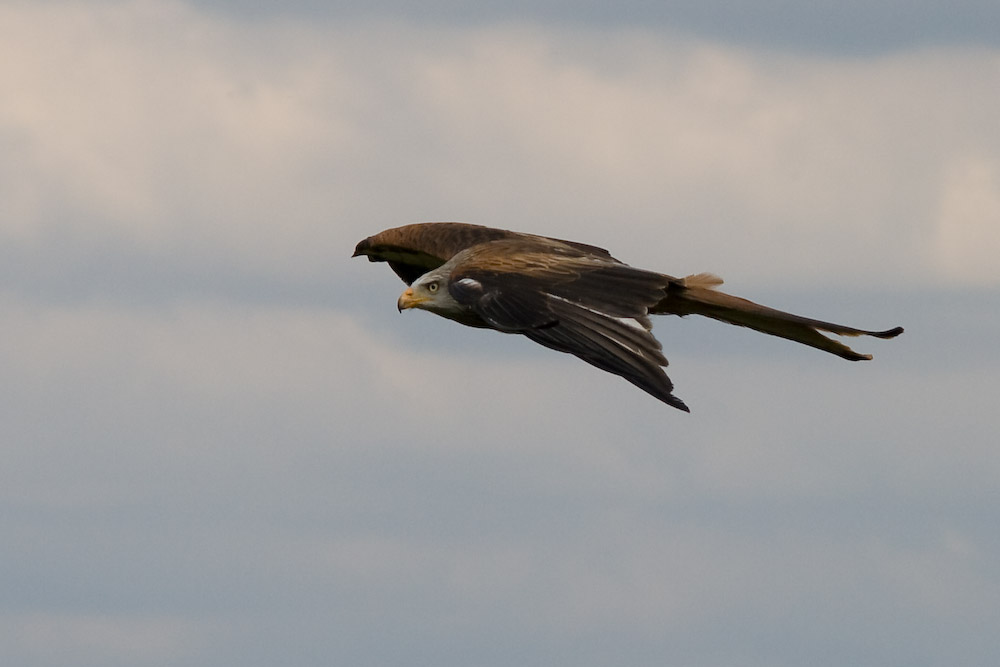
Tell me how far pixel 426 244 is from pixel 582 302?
5.47 meters

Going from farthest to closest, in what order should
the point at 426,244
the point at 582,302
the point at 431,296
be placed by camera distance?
1. the point at 426,244
2. the point at 431,296
3. the point at 582,302

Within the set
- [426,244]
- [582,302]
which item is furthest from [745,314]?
[426,244]

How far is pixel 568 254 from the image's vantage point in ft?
61.7

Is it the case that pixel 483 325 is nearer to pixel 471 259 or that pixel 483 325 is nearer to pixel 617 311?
pixel 471 259

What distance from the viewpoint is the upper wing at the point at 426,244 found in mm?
20422

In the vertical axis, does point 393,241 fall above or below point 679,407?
above

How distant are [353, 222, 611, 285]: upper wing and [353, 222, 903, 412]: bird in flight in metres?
0.04

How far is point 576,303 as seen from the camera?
54.5 feet

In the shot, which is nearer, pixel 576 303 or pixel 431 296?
pixel 576 303

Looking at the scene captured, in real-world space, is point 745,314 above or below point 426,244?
below

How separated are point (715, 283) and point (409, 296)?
307 cm

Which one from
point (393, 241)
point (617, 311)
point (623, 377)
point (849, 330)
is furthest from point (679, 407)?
point (393, 241)

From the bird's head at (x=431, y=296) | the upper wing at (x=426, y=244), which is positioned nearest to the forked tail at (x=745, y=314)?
the upper wing at (x=426, y=244)

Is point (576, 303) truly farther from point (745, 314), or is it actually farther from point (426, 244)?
point (426, 244)
